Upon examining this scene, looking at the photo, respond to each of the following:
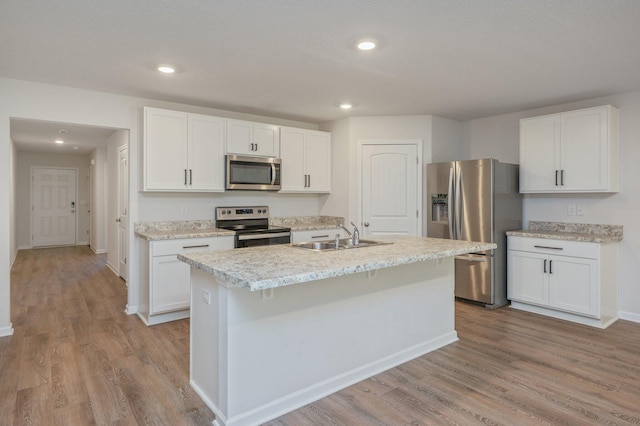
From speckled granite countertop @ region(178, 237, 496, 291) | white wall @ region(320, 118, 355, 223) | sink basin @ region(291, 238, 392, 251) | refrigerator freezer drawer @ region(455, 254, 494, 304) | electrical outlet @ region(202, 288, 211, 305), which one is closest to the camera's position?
speckled granite countertop @ region(178, 237, 496, 291)

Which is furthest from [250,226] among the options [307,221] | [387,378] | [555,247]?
[555,247]

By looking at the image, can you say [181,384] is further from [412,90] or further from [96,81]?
[412,90]

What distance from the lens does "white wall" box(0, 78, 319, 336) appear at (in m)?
3.39

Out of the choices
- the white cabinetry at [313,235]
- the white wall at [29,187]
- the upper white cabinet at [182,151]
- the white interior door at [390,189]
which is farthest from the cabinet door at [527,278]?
the white wall at [29,187]

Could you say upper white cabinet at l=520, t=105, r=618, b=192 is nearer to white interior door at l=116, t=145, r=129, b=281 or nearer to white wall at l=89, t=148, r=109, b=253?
white interior door at l=116, t=145, r=129, b=281

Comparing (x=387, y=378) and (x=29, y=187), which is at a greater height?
(x=29, y=187)

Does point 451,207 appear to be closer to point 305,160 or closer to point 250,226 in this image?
point 305,160

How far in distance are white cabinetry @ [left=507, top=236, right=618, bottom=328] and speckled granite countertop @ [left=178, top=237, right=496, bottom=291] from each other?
1.40 meters

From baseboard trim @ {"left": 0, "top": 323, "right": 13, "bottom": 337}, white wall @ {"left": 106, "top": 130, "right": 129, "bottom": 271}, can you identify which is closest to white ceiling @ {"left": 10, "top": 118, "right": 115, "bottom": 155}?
white wall @ {"left": 106, "top": 130, "right": 129, "bottom": 271}

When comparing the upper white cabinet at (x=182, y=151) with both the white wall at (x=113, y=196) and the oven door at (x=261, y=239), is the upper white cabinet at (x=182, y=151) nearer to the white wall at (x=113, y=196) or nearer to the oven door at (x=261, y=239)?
the oven door at (x=261, y=239)

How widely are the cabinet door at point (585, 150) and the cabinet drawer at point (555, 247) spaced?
587mm

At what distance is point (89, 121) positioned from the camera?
3.80 meters

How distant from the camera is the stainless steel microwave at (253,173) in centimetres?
436

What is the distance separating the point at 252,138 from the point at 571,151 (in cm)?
344
